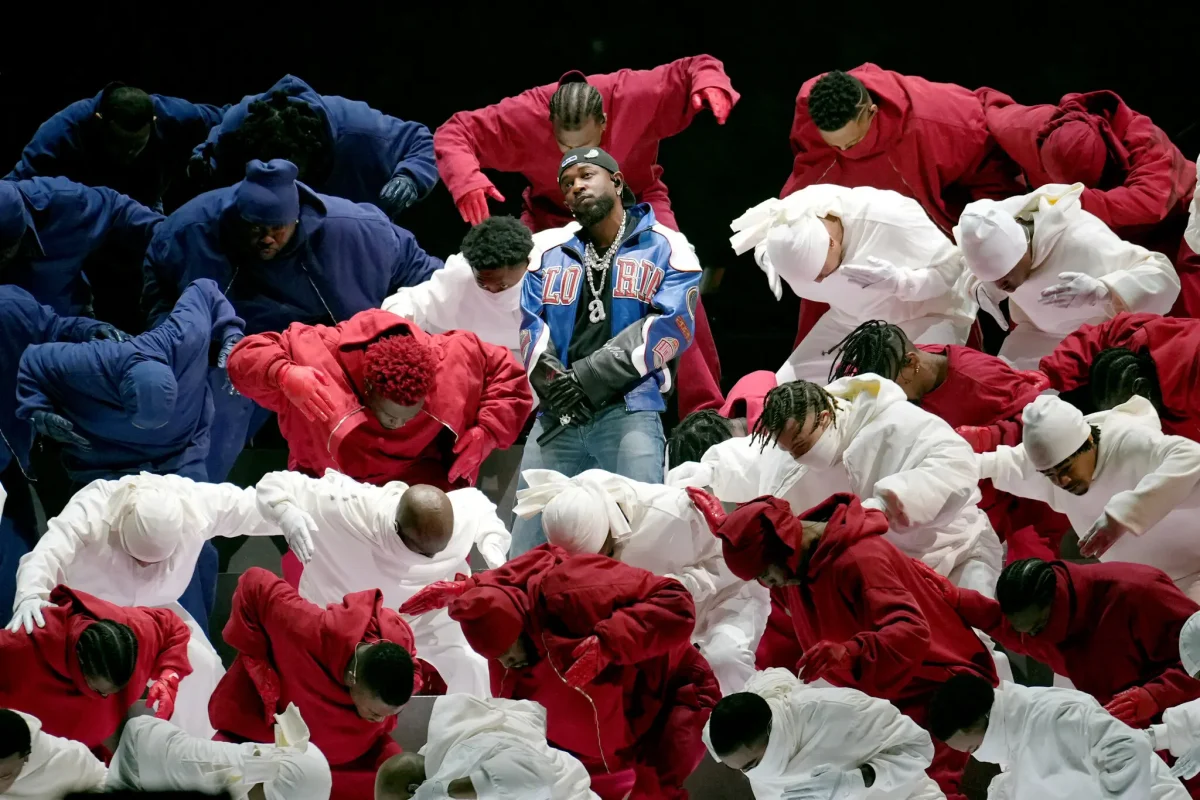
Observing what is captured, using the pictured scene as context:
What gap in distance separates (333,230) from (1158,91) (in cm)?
301

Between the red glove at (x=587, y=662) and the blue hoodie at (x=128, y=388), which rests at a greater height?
the red glove at (x=587, y=662)

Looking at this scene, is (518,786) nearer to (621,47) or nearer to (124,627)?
(124,627)

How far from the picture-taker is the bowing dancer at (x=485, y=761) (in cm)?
443

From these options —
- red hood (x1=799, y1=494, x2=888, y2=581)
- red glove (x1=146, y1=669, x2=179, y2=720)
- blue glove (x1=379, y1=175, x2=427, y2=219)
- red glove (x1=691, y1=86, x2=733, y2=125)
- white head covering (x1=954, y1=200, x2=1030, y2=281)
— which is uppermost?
red glove (x1=691, y1=86, x2=733, y2=125)

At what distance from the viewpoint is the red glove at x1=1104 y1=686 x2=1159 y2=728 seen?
14.9ft

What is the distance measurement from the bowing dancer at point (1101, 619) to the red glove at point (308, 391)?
1.96 m

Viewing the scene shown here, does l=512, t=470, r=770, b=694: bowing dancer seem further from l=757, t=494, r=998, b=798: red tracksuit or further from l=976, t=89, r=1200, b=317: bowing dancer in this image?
l=976, t=89, r=1200, b=317: bowing dancer

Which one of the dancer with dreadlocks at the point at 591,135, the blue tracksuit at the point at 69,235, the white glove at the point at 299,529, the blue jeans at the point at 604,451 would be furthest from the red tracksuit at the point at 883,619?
the blue tracksuit at the point at 69,235

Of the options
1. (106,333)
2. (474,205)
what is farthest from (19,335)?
(474,205)

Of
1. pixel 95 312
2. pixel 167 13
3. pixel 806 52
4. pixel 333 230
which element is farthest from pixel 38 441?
pixel 806 52

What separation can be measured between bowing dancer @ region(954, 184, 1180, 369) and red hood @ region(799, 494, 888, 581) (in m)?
1.38

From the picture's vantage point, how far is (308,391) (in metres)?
5.62

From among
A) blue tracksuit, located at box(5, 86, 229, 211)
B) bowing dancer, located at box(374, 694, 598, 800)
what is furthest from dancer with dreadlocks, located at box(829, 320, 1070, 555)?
blue tracksuit, located at box(5, 86, 229, 211)

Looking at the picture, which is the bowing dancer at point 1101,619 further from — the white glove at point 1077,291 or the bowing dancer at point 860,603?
the white glove at point 1077,291
